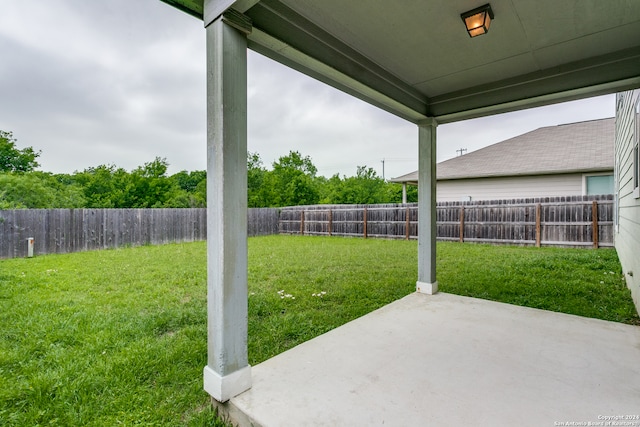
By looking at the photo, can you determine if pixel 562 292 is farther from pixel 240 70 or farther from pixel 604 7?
pixel 240 70

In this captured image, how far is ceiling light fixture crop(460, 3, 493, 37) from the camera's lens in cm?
186

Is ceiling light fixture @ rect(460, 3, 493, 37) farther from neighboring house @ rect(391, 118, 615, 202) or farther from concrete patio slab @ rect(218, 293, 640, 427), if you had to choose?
neighboring house @ rect(391, 118, 615, 202)

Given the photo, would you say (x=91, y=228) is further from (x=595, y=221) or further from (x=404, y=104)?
(x=595, y=221)

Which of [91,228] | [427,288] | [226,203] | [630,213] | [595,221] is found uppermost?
[226,203]

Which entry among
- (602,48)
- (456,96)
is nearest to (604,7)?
(602,48)

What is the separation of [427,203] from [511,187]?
8.46 metres

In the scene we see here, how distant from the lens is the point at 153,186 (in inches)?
675

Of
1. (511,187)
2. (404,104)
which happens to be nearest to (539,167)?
→ (511,187)

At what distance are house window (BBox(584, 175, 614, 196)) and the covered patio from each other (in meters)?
8.38

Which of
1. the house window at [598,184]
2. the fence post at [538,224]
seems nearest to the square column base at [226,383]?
the fence post at [538,224]

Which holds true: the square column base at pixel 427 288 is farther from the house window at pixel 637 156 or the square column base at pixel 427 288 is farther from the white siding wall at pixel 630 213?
the house window at pixel 637 156

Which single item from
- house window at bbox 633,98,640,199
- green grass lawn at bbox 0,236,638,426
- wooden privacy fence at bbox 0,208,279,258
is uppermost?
house window at bbox 633,98,640,199

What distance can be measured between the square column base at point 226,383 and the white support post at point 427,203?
8.45ft

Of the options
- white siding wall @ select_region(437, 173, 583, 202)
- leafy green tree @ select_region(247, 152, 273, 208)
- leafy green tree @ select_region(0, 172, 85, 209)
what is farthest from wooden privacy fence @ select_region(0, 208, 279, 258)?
Result: leafy green tree @ select_region(247, 152, 273, 208)
